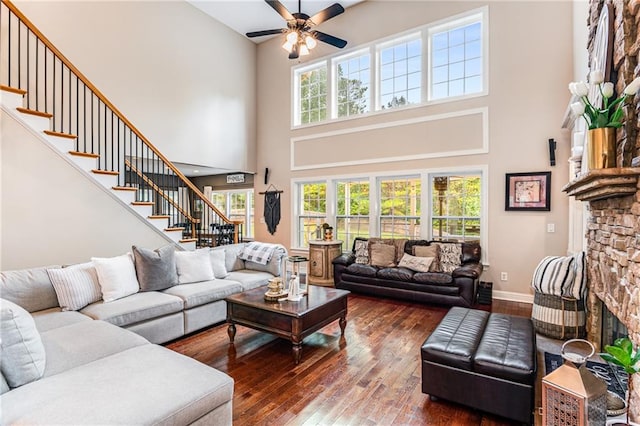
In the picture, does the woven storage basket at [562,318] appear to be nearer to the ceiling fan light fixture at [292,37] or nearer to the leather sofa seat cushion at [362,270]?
the leather sofa seat cushion at [362,270]

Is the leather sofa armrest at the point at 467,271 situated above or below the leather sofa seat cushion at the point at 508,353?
above

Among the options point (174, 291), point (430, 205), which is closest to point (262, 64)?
point (430, 205)

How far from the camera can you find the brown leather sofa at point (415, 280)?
14.7ft

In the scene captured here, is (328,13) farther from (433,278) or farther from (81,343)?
(81,343)

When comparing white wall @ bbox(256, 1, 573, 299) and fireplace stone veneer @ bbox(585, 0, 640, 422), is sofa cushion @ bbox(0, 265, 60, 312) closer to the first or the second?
fireplace stone veneer @ bbox(585, 0, 640, 422)

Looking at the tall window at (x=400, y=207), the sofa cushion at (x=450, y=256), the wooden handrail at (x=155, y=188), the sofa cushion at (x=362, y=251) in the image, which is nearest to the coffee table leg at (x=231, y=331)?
the wooden handrail at (x=155, y=188)

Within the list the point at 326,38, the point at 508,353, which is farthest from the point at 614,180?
the point at 326,38

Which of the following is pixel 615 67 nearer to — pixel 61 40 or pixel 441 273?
pixel 441 273

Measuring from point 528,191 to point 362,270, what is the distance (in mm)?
2793

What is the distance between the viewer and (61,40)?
189 inches

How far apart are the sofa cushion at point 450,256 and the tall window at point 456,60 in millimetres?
2588

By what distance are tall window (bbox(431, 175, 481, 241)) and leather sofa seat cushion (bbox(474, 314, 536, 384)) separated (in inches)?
117

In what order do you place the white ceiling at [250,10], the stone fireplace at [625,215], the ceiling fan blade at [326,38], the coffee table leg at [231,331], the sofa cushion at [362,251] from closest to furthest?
1. the stone fireplace at [625,215]
2. the coffee table leg at [231,331]
3. the ceiling fan blade at [326,38]
4. the sofa cushion at [362,251]
5. the white ceiling at [250,10]

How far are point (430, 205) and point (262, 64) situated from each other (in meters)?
5.25
